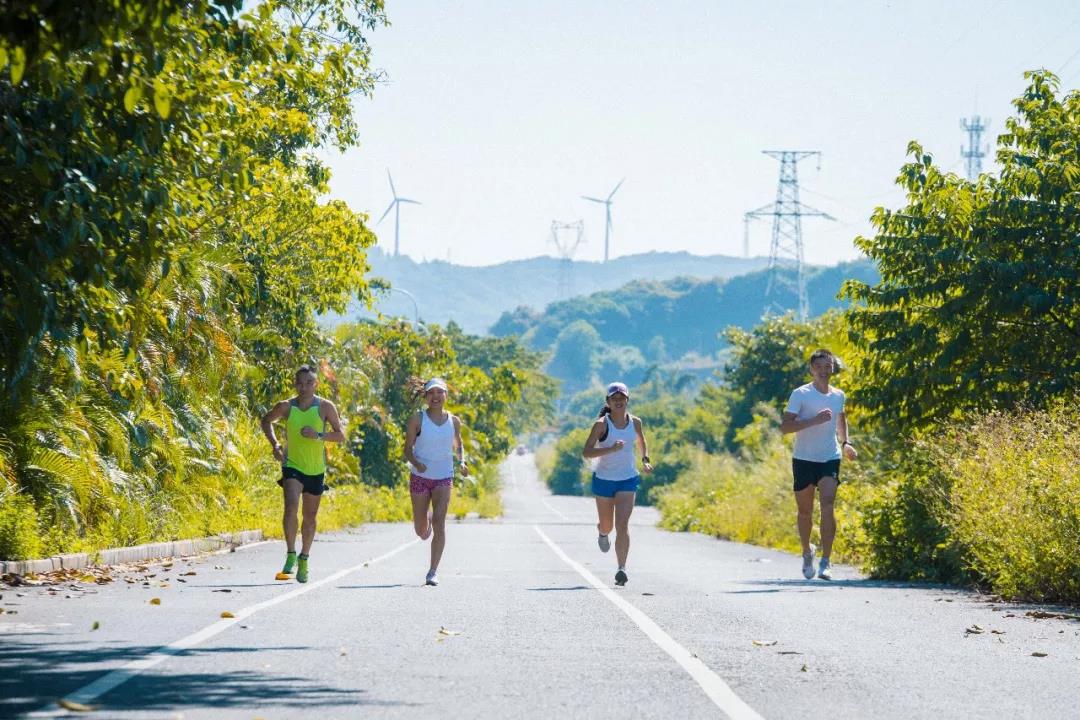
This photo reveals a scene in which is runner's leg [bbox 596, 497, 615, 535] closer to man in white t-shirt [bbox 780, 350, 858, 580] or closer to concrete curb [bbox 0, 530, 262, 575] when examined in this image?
man in white t-shirt [bbox 780, 350, 858, 580]

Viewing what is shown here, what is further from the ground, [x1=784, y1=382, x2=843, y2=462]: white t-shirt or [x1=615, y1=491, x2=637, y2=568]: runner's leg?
[x1=784, y1=382, x2=843, y2=462]: white t-shirt

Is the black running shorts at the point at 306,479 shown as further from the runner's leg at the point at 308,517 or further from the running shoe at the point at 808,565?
the running shoe at the point at 808,565

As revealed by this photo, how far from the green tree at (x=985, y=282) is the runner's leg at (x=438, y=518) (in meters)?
6.35

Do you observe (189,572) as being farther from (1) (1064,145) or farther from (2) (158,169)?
(1) (1064,145)

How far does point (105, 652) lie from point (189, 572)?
7.96 meters

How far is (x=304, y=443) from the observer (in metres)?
14.4

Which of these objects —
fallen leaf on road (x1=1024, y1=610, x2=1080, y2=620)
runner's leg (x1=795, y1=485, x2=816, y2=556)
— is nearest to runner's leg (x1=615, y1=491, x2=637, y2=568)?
runner's leg (x1=795, y1=485, x2=816, y2=556)

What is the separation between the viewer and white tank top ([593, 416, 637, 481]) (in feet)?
48.1

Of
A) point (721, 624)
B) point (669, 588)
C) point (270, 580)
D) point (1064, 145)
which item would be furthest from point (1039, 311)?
point (270, 580)

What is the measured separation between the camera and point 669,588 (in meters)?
15.0

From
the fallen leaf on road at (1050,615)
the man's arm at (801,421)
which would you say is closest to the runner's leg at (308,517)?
the man's arm at (801,421)

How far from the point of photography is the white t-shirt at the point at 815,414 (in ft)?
50.2

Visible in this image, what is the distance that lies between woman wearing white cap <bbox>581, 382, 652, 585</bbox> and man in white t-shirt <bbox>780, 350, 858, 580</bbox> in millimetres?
1662

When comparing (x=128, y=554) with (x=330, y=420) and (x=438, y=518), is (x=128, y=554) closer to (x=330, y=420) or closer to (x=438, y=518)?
(x=330, y=420)
